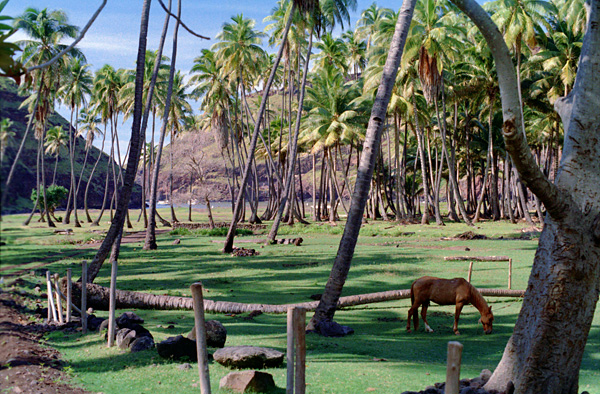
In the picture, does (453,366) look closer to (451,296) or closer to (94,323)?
(451,296)

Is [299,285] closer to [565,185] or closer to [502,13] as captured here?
[565,185]

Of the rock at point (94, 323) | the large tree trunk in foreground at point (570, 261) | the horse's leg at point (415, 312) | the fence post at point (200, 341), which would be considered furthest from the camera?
the horse's leg at point (415, 312)

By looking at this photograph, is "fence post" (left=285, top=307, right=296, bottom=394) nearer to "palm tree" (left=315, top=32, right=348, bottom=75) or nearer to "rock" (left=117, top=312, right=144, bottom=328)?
"rock" (left=117, top=312, right=144, bottom=328)

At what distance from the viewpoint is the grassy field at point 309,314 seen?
6762mm

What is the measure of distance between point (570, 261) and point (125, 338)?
6.93 m

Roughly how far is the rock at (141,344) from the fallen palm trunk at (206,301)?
402 centimetres

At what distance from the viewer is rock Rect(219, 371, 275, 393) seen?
644cm

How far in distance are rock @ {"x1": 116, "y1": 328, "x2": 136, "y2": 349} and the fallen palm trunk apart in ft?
12.1

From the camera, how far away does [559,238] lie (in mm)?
5273

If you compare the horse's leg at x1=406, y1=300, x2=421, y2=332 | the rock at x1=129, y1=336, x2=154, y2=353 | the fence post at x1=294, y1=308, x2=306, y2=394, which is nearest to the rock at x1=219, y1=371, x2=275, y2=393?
the fence post at x1=294, y1=308, x2=306, y2=394

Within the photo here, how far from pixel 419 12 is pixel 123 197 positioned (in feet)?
88.4

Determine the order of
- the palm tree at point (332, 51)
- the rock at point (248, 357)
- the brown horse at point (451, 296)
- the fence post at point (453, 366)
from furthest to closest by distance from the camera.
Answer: the palm tree at point (332, 51) < the brown horse at point (451, 296) < the rock at point (248, 357) < the fence post at point (453, 366)

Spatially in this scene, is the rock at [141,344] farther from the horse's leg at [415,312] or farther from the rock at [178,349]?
the horse's leg at [415,312]

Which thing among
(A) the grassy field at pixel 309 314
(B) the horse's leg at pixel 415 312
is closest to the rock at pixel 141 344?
(A) the grassy field at pixel 309 314
